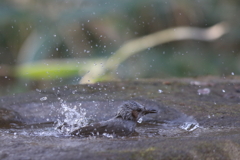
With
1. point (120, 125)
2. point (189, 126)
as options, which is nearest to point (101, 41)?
point (189, 126)

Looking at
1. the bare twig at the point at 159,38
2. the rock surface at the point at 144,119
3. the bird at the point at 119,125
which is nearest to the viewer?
the rock surface at the point at 144,119

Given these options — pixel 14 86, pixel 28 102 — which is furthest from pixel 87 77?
pixel 28 102

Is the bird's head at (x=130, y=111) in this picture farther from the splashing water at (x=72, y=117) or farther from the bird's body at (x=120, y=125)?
the splashing water at (x=72, y=117)

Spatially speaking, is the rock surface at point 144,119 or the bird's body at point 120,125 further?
the bird's body at point 120,125

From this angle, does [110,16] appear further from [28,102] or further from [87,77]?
[28,102]

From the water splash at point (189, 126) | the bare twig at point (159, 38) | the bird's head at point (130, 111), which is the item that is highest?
the bare twig at point (159, 38)

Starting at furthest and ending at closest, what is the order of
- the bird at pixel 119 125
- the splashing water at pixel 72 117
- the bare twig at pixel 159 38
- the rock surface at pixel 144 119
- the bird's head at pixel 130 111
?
the bare twig at pixel 159 38, the splashing water at pixel 72 117, the bird's head at pixel 130 111, the bird at pixel 119 125, the rock surface at pixel 144 119

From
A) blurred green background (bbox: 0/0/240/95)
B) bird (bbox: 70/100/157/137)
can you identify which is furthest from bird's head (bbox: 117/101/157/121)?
blurred green background (bbox: 0/0/240/95)

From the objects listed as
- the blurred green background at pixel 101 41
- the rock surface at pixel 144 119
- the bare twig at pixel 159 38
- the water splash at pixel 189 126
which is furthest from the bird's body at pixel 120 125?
the bare twig at pixel 159 38

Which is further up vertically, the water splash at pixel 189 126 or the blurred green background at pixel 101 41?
the blurred green background at pixel 101 41
